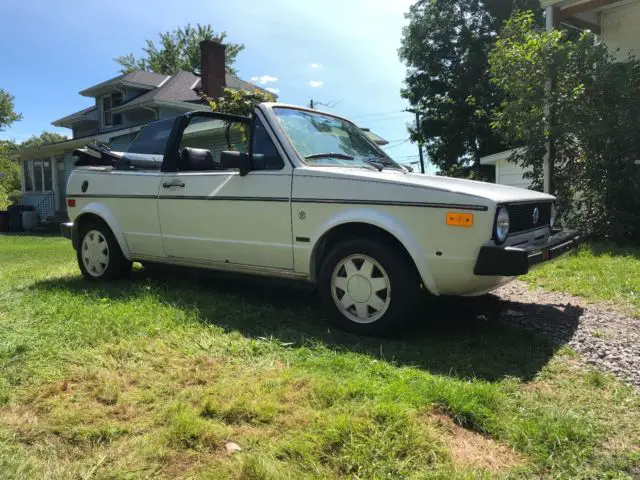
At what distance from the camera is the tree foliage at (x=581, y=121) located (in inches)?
326

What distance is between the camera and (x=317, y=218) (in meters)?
4.08

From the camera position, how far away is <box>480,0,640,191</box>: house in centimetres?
984

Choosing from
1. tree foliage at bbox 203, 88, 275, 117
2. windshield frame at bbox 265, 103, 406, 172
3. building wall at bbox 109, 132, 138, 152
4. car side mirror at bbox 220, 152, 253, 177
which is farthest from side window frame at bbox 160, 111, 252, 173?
building wall at bbox 109, 132, 138, 152

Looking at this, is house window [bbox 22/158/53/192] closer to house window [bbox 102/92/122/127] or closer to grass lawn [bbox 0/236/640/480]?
house window [bbox 102/92/122/127]

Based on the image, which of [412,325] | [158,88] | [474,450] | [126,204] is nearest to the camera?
[474,450]

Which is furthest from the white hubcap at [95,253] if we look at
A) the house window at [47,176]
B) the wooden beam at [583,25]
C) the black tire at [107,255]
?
the house window at [47,176]

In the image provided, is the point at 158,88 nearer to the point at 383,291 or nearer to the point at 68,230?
the point at 68,230

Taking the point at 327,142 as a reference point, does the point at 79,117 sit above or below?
above

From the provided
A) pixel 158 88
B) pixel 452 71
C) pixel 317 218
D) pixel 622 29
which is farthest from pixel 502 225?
pixel 452 71

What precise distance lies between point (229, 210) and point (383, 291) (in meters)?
1.62

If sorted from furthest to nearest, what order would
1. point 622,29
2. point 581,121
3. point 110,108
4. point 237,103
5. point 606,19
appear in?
point 110,108 → point 237,103 → point 606,19 → point 622,29 → point 581,121

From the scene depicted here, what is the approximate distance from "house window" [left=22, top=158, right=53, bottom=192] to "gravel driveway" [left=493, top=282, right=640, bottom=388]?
25.5m

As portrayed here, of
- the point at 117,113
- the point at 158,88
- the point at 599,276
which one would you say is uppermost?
the point at 158,88

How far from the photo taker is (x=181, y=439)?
2.36m
